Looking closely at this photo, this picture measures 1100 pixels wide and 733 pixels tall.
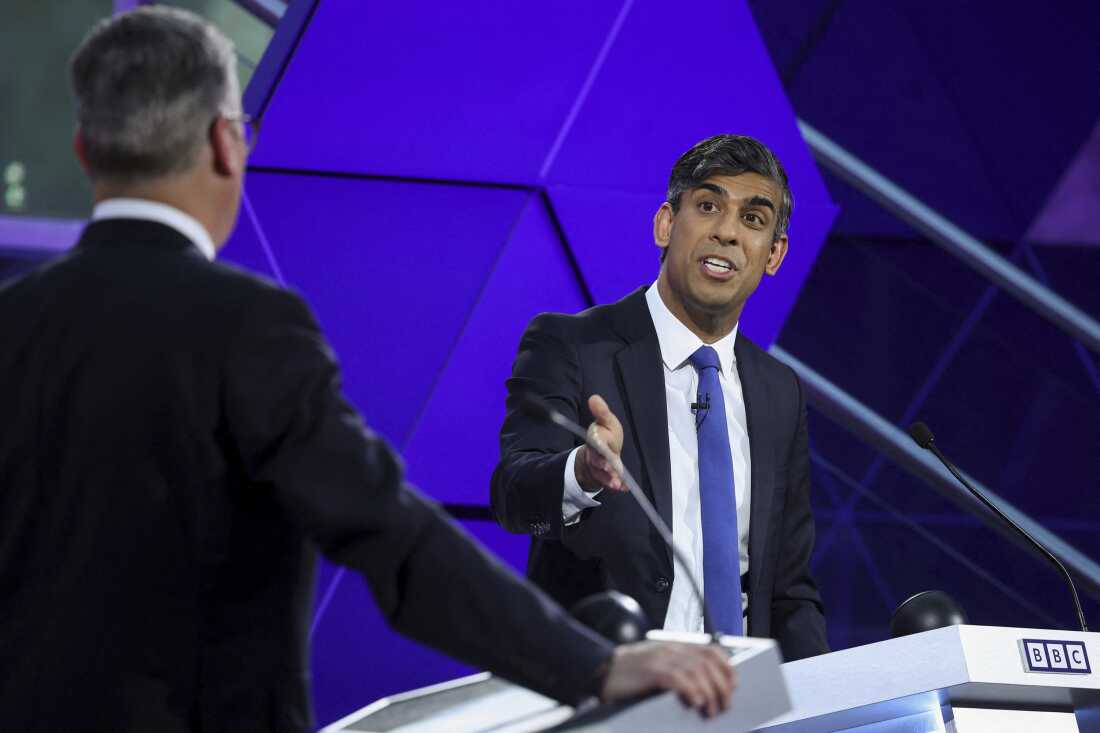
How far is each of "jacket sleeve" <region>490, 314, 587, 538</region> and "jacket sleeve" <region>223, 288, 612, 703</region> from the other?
3.01 ft

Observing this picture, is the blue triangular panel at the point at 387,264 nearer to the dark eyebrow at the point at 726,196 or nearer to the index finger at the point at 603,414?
the dark eyebrow at the point at 726,196

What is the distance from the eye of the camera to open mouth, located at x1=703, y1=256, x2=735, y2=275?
290 centimetres

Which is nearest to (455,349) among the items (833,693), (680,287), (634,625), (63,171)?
(680,287)

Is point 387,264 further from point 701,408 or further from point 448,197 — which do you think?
point 701,408

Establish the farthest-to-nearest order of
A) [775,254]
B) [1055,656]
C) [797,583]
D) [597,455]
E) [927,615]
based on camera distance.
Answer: [775,254]
[797,583]
[927,615]
[1055,656]
[597,455]

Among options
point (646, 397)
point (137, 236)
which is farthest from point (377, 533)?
point (646, 397)

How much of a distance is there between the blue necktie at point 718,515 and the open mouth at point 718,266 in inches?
11.8

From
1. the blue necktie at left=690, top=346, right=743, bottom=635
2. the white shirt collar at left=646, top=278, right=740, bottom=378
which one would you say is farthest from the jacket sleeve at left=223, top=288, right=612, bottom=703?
the white shirt collar at left=646, top=278, right=740, bottom=378

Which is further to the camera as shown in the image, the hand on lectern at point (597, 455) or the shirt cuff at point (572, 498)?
the shirt cuff at point (572, 498)

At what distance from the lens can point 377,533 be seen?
1289mm

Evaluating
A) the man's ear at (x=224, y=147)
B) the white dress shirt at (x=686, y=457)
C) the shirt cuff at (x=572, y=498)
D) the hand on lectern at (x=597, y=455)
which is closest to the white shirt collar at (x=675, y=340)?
the white dress shirt at (x=686, y=457)

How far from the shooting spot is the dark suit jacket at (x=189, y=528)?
4.16 ft

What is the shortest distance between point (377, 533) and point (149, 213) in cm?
41

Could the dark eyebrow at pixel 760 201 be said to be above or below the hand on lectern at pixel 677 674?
above
